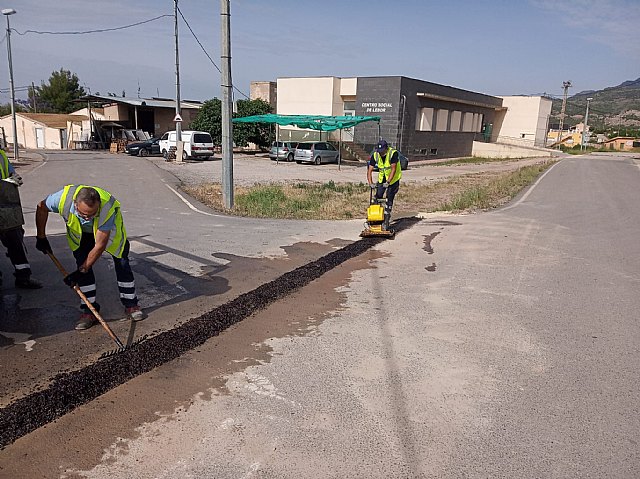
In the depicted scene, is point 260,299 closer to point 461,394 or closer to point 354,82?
point 461,394

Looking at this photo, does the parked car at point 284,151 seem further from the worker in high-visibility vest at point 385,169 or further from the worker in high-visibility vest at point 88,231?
the worker in high-visibility vest at point 88,231

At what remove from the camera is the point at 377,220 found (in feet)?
30.4

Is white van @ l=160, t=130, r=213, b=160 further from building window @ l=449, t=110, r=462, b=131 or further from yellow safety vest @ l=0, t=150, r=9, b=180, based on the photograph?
yellow safety vest @ l=0, t=150, r=9, b=180

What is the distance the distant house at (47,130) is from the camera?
46.0 meters

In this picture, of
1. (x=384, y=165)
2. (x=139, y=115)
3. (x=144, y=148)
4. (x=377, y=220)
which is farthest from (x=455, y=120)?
(x=377, y=220)

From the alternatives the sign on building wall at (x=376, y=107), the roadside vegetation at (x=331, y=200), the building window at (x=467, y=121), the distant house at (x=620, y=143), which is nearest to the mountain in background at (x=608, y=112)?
the distant house at (x=620, y=143)

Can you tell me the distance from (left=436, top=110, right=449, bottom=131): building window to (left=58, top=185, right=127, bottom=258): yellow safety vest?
4107cm

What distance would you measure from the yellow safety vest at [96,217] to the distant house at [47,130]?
4601 centimetres

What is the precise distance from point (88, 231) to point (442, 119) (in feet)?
139

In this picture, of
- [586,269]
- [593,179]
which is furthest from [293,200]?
[593,179]

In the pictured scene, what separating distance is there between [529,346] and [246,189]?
44.4 ft

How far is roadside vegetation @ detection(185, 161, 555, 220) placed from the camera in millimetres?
12750

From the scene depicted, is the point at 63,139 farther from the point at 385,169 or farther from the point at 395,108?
the point at 385,169

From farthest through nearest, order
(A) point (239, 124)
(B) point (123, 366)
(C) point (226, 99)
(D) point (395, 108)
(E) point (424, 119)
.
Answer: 1. (E) point (424, 119)
2. (A) point (239, 124)
3. (D) point (395, 108)
4. (C) point (226, 99)
5. (B) point (123, 366)
